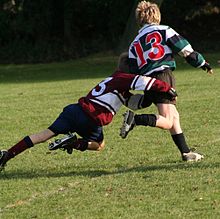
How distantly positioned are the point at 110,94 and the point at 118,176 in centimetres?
83

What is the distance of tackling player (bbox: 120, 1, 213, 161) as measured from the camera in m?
7.22

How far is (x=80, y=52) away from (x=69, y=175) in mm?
26946

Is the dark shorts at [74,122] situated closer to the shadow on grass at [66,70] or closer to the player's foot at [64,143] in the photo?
the player's foot at [64,143]

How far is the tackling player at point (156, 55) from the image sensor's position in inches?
284

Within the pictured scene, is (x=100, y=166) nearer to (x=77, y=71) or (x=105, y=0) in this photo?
(x=77, y=71)

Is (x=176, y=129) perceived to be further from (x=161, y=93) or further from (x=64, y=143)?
(x=64, y=143)

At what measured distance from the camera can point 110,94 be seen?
7.16 metres

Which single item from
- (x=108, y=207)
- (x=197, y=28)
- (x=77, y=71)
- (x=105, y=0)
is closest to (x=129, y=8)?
(x=105, y=0)

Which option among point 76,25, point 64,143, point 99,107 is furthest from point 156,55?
point 76,25

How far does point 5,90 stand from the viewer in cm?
2044

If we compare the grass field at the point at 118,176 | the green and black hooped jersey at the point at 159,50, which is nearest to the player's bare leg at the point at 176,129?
the grass field at the point at 118,176

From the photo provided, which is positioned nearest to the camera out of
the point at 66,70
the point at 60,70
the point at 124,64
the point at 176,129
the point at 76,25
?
the point at 124,64

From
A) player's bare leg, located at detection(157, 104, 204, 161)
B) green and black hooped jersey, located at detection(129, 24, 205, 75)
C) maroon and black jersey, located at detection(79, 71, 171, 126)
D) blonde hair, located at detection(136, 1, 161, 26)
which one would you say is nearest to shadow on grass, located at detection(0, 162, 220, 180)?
player's bare leg, located at detection(157, 104, 204, 161)

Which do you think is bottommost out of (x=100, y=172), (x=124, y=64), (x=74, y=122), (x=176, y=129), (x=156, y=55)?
(x=100, y=172)
